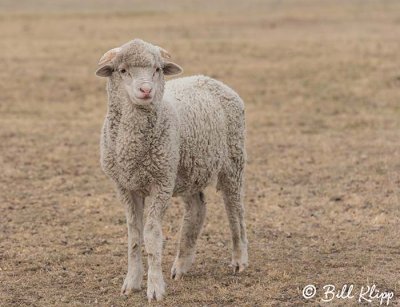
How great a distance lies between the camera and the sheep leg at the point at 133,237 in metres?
7.49

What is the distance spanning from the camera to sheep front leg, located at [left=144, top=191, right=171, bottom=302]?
285 inches

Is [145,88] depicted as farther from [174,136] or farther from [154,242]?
[154,242]

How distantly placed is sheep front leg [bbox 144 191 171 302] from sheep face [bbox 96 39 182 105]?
0.97 metres

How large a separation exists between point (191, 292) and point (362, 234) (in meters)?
2.96

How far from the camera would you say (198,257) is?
29.2ft

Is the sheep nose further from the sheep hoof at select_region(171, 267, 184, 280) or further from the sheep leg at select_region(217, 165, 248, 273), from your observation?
the sheep hoof at select_region(171, 267, 184, 280)

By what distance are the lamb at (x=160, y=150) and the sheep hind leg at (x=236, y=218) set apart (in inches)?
0.4

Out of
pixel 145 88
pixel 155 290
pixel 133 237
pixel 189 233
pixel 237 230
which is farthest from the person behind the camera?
pixel 237 230

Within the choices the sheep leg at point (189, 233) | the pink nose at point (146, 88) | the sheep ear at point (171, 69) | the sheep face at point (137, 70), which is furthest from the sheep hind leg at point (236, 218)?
the pink nose at point (146, 88)

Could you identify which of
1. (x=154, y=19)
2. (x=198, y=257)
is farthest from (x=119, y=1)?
(x=198, y=257)

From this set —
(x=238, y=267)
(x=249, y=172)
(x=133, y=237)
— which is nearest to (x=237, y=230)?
(x=238, y=267)

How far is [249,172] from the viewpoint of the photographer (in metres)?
13.3

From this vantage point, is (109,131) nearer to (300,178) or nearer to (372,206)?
(372,206)

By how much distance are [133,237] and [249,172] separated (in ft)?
19.6
